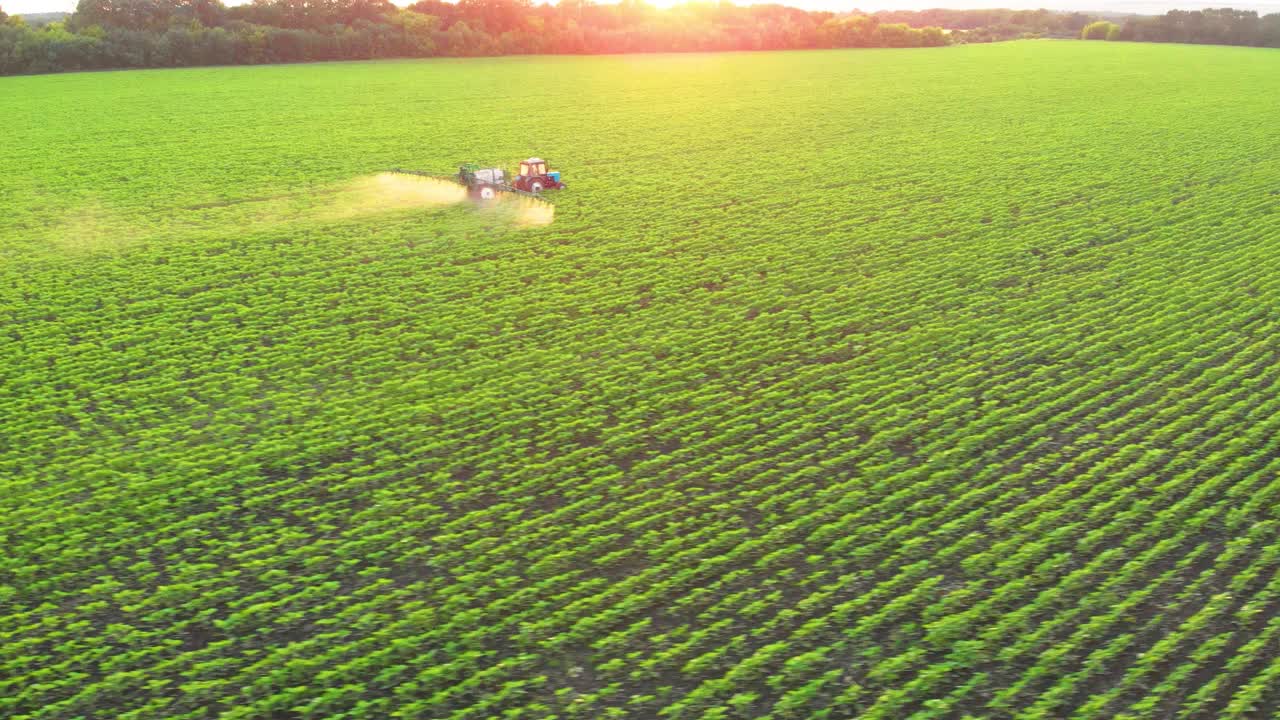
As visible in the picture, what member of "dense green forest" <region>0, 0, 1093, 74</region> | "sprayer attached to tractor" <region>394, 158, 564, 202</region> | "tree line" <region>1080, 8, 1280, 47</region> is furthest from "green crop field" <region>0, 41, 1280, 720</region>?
"tree line" <region>1080, 8, 1280, 47</region>

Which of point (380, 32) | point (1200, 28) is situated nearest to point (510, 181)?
point (380, 32)

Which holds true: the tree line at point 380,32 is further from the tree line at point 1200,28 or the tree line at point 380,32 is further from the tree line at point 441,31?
the tree line at point 1200,28

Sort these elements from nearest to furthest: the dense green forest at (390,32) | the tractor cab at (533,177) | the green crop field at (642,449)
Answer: the green crop field at (642,449) → the tractor cab at (533,177) → the dense green forest at (390,32)

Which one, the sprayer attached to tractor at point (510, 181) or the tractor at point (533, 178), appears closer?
the sprayer attached to tractor at point (510, 181)

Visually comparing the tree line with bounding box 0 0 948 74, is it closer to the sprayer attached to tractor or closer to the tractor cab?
the sprayer attached to tractor

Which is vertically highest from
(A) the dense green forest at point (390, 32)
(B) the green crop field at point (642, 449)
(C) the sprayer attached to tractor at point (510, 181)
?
(A) the dense green forest at point (390, 32)

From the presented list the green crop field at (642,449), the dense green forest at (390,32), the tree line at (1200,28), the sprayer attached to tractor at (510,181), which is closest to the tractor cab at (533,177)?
the sprayer attached to tractor at (510,181)

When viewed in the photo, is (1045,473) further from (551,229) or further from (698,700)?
(551,229)
